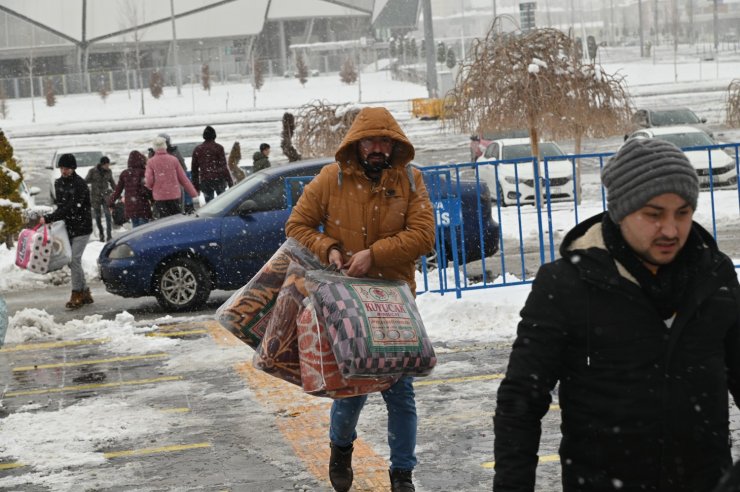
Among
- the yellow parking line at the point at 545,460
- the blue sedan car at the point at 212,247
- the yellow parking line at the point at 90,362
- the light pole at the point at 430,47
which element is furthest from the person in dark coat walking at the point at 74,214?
the light pole at the point at 430,47

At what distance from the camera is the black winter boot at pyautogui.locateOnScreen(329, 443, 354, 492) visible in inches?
226

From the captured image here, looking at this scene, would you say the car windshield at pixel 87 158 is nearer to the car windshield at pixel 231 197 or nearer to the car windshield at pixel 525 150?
the car windshield at pixel 525 150

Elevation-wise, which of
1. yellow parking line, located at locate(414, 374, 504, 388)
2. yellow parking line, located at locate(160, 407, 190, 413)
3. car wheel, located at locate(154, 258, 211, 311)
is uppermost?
car wheel, located at locate(154, 258, 211, 311)

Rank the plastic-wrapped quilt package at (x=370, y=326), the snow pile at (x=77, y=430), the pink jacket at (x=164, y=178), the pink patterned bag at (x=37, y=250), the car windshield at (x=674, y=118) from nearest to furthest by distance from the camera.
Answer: the plastic-wrapped quilt package at (x=370, y=326)
the snow pile at (x=77, y=430)
the pink patterned bag at (x=37, y=250)
the pink jacket at (x=164, y=178)
the car windshield at (x=674, y=118)

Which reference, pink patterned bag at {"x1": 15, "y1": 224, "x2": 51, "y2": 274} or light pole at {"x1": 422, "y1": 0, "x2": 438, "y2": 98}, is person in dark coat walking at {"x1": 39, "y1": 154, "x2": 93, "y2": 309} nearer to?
pink patterned bag at {"x1": 15, "y1": 224, "x2": 51, "y2": 274}

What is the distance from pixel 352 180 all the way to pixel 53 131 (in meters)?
47.7

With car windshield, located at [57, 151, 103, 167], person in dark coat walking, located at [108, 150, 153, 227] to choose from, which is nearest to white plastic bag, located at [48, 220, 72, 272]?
person in dark coat walking, located at [108, 150, 153, 227]

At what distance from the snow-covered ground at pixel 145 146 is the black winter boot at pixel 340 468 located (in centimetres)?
158

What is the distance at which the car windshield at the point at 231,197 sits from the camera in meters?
12.7

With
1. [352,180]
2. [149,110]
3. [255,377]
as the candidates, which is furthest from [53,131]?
[352,180]

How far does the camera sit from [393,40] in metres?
81.9

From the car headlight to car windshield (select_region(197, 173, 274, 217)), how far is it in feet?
2.79

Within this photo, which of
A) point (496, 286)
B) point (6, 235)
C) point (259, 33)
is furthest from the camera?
point (259, 33)

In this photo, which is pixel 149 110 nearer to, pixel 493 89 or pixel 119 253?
pixel 493 89
